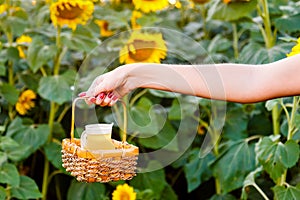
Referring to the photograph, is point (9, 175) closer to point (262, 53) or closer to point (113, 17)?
point (113, 17)

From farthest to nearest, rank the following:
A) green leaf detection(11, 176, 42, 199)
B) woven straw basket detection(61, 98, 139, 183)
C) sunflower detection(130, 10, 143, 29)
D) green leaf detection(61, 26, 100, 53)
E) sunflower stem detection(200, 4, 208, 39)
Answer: sunflower stem detection(200, 4, 208, 39) → sunflower detection(130, 10, 143, 29) → green leaf detection(61, 26, 100, 53) → green leaf detection(11, 176, 42, 199) → woven straw basket detection(61, 98, 139, 183)

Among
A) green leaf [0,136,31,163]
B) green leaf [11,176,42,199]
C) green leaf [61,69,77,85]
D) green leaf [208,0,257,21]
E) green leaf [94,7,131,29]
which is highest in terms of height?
green leaf [208,0,257,21]

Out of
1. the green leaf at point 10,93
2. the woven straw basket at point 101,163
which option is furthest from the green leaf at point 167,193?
the woven straw basket at point 101,163

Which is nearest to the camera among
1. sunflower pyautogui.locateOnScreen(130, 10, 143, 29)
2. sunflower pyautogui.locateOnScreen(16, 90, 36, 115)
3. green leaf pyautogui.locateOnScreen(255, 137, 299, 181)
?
green leaf pyautogui.locateOnScreen(255, 137, 299, 181)

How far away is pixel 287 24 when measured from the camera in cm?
218

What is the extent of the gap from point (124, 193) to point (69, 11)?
601 millimetres

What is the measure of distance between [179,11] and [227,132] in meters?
0.77

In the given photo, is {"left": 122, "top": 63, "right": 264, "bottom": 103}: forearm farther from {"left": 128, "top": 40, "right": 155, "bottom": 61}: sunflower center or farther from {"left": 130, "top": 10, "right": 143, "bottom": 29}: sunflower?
{"left": 130, "top": 10, "right": 143, "bottom": 29}: sunflower

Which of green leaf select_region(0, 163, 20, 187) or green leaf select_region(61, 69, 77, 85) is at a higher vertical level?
green leaf select_region(61, 69, 77, 85)

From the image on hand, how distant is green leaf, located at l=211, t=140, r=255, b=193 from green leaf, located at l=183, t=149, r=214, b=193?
0.12 metres

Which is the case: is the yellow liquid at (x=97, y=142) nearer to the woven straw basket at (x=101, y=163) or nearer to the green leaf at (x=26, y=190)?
the woven straw basket at (x=101, y=163)

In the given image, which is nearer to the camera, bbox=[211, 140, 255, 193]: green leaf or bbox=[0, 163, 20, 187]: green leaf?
bbox=[0, 163, 20, 187]: green leaf

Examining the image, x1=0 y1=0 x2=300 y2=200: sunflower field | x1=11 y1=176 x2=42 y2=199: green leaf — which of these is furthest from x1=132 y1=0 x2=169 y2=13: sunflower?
x1=11 y1=176 x2=42 y2=199: green leaf

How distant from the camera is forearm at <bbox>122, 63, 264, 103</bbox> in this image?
128cm
